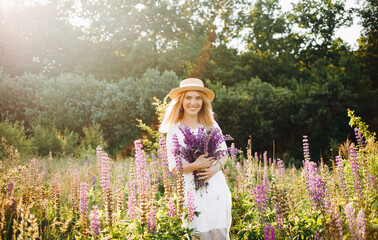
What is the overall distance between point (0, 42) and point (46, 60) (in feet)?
9.85

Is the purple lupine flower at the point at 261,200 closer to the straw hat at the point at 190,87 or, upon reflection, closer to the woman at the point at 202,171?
the woman at the point at 202,171

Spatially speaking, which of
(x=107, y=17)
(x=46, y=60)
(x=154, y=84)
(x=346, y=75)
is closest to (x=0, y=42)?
(x=46, y=60)

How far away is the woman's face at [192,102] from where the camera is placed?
3.50m

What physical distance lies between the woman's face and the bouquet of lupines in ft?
1.96

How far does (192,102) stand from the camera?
3482 mm

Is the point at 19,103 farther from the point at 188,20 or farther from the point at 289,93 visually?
the point at 289,93

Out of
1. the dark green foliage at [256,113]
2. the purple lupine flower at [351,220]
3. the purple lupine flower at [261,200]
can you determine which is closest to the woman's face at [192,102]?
the purple lupine flower at [261,200]

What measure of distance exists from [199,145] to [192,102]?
76 centimetres

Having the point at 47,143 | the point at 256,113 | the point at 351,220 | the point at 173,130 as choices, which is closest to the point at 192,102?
the point at 173,130

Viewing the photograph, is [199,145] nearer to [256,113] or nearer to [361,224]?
[361,224]

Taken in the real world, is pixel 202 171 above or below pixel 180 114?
below

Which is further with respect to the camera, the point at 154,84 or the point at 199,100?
the point at 154,84

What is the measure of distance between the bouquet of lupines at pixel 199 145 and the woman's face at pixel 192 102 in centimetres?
60

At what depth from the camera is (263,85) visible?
15.9m
